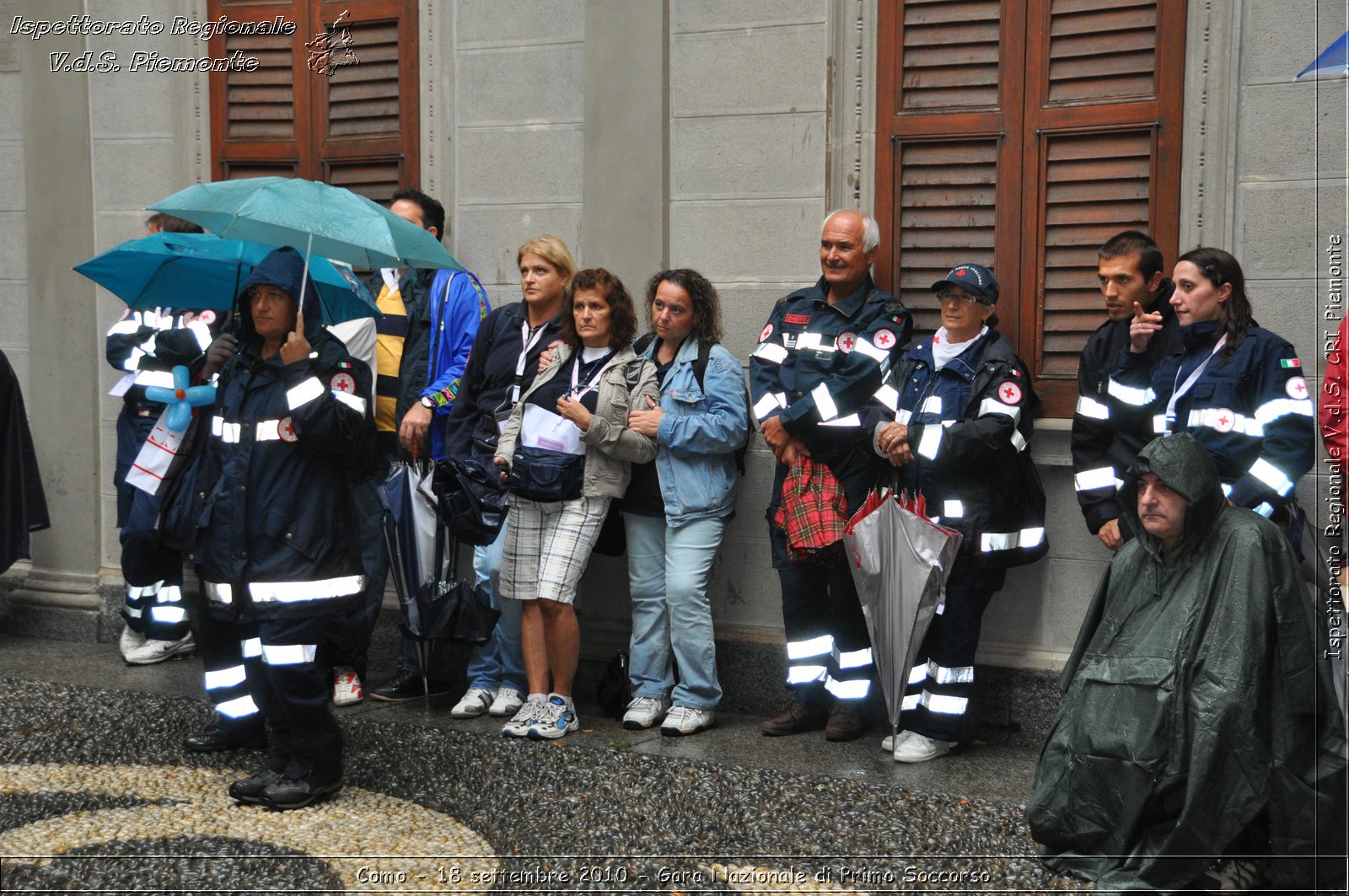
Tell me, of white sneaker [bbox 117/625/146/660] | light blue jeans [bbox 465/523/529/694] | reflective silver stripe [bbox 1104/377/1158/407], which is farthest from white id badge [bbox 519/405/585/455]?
white sneaker [bbox 117/625/146/660]

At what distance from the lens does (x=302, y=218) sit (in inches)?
193

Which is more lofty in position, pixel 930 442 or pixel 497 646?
pixel 930 442

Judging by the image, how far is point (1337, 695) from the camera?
414 cm

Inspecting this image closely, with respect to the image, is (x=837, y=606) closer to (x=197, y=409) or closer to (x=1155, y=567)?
(x=1155, y=567)

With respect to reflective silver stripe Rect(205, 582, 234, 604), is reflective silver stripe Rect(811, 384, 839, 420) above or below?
above

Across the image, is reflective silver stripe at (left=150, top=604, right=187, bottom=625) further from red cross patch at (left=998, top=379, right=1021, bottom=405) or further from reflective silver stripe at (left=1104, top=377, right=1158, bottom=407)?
reflective silver stripe at (left=1104, top=377, right=1158, bottom=407)

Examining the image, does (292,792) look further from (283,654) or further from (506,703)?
(506,703)

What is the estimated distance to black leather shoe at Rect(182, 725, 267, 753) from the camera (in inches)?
220

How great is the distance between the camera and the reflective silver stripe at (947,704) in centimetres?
545

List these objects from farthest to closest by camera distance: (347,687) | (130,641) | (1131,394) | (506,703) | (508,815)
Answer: (130,641) → (347,687) → (506,703) → (1131,394) → (508,815)

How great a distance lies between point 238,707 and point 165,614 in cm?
193

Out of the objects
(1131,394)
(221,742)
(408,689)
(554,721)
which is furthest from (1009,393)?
(221,742)

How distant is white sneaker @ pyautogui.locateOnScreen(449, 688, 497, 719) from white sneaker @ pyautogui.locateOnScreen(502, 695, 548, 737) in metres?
0.26

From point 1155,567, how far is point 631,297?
2.83 metres
